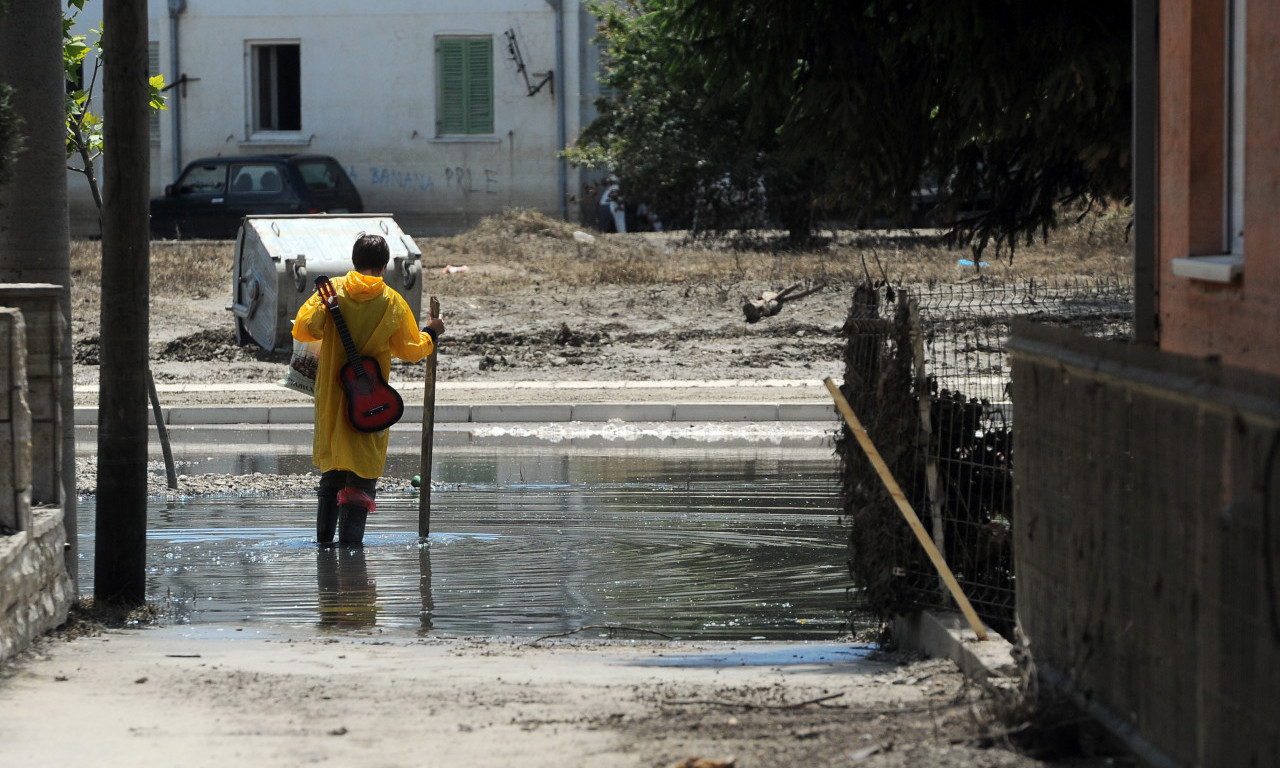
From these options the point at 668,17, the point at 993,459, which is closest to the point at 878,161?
the point at 668,17

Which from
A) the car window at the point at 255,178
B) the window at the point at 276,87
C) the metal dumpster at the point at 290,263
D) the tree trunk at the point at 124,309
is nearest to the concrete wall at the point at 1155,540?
the tree trunk at the point at 124,309

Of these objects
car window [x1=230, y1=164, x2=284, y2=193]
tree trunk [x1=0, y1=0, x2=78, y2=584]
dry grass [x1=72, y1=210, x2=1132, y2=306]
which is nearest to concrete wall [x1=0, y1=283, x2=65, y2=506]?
tree trunk [x1=0, y1=0, x2=78, y2=584]

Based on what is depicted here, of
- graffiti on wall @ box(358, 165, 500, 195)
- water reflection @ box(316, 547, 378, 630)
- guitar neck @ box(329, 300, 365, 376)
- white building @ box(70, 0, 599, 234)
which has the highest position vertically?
white building @ box(70, 0, 599, 234)

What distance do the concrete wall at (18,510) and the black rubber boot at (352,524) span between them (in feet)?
8.59

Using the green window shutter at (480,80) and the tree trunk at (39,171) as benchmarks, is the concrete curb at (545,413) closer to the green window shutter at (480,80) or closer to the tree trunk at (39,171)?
the tree trunk at (39,171)

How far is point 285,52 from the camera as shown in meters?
32.1

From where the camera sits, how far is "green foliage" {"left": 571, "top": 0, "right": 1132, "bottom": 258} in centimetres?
723

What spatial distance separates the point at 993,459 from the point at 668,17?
3.56 metres

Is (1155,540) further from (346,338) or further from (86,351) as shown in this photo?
(86,351)

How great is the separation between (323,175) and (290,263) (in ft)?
44.1

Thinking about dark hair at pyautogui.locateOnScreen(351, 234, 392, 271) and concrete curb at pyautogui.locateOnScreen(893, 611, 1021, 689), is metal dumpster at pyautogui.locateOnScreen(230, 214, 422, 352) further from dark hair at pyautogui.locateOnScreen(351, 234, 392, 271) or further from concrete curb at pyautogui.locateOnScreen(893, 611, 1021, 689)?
concrete curb at pyautogui.locateOnScreen(893, 611, 1021, 689)

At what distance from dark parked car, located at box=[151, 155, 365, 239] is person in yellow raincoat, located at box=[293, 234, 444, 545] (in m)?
20.3

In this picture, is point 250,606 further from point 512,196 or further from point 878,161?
point 512,196

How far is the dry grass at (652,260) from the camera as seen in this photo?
828 inches
